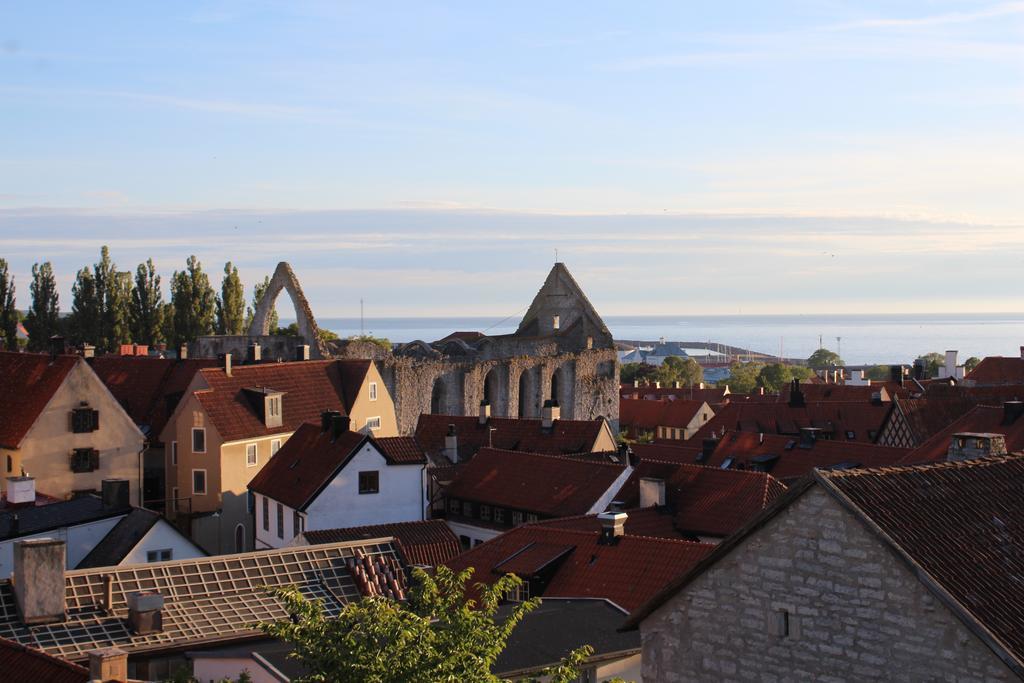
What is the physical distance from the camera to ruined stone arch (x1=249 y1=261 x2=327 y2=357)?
233ft

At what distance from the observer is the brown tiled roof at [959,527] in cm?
1412

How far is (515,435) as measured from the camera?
174 feet

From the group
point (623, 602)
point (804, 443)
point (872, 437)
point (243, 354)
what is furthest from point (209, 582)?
point (243, 354)

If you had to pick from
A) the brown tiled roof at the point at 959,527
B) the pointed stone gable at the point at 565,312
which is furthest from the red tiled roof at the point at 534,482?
the pointed stone gable at the point at 565,312

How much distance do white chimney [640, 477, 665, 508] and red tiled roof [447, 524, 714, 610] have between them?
21.8ft

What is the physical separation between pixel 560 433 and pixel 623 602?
85.1ft

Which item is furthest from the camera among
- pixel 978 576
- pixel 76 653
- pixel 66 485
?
pixel 66 485

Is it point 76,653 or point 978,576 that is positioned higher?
point 978,576

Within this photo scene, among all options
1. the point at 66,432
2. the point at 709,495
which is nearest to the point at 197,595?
the point at 709,495

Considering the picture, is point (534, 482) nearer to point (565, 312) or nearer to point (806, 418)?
point (806, 418)

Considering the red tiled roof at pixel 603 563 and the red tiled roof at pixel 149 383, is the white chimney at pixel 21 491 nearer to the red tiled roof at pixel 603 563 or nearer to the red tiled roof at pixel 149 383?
the red tiled roof at pixel 603 563

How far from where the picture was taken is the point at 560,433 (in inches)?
2041

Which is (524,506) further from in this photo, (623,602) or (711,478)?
(623,602)

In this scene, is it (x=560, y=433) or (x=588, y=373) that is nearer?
(x=560, y=433)
